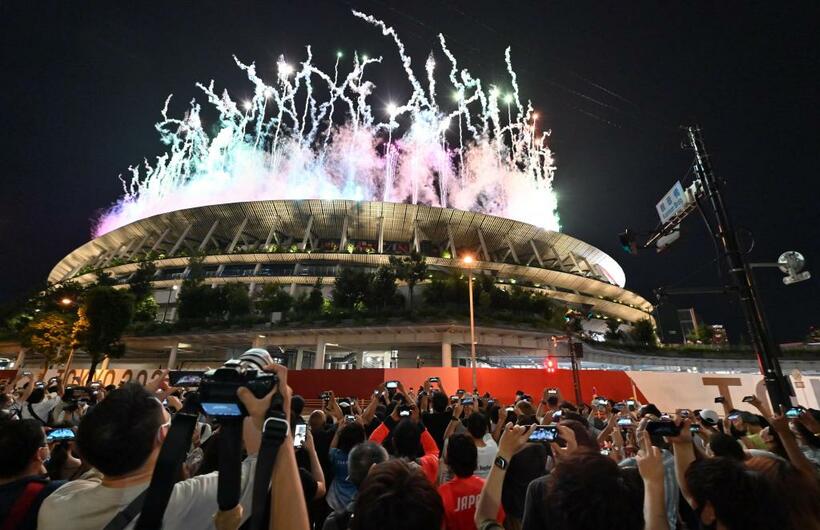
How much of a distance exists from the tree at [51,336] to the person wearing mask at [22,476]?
39717 mm

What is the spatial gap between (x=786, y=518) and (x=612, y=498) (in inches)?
41.6

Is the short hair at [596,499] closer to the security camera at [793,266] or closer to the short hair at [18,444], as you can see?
the short hair at [18,444]

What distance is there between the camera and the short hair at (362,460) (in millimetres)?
2926

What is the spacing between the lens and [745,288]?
7.93 m

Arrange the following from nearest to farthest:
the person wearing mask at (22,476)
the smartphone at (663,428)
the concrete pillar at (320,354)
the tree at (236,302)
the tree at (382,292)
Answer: the person wearing mask at (22,476) → the smartphone at (663,428) → the concrete pillar at (320,354) → the tree at (382,292) → the tree at (236,302)

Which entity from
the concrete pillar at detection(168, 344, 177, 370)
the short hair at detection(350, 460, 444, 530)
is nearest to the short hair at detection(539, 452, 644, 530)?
the short hair at detection(350, 460, 444, 530)

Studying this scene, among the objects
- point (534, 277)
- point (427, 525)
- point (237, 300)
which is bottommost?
point (427, 525)

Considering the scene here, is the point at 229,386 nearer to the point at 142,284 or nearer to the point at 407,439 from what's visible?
the point at 407,439

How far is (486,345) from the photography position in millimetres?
34750

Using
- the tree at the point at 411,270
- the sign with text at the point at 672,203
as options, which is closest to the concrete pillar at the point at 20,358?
the tree at the point at 411,270

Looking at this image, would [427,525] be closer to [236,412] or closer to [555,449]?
[236,412]

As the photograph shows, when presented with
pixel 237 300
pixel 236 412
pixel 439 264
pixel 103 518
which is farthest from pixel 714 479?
pixel 439 264

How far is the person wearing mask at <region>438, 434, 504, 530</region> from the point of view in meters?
2.71

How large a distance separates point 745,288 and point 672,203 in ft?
10.3
